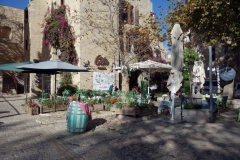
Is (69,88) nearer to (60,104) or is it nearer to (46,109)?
(60,104)

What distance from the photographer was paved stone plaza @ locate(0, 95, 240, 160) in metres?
3.76

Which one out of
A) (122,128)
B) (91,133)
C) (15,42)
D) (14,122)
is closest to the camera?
(91,133)

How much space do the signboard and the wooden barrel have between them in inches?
365

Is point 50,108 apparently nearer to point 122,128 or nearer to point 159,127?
point 122,128

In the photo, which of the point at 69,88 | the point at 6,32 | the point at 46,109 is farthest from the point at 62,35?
the point at 6,32

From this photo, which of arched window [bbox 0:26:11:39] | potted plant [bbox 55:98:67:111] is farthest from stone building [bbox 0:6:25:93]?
potted plant [bbox 55:98:67:111]

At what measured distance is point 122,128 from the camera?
573cm

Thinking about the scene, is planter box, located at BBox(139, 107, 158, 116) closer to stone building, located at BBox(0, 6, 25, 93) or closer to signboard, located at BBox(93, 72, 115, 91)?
signboard, located at BBox(93, 72, 115, 91)

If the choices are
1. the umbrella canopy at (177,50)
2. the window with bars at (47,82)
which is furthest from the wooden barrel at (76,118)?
the window with bars at (47,82)

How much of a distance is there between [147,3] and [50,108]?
46.6 ft

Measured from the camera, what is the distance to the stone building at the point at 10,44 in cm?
1967

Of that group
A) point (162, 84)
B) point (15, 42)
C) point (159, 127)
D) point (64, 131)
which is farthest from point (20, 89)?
point (159, 127)

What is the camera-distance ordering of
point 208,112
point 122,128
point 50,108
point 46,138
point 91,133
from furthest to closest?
point 50,108
point 208,112
point 122,128
point 91,133
point 46,138

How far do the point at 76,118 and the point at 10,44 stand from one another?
18214 millimetres
